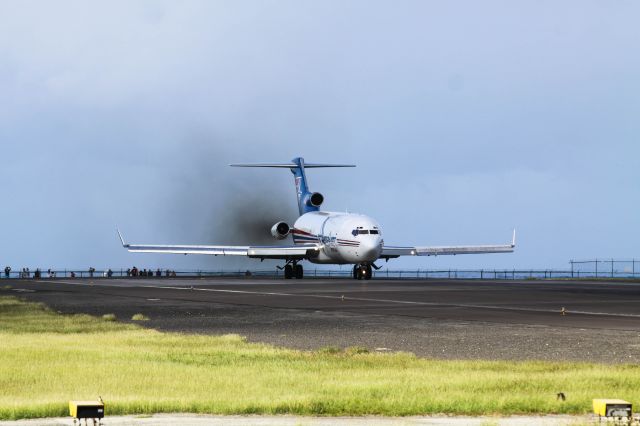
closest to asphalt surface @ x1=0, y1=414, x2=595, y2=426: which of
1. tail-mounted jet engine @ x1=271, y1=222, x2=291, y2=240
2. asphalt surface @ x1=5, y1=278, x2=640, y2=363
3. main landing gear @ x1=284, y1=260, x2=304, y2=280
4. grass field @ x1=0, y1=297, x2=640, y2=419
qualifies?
grass field @ x1=0, y1=297, x2=640, y2=419

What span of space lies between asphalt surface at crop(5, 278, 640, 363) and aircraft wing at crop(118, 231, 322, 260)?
3645cm

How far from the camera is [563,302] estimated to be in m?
39.7

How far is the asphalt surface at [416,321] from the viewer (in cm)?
2064

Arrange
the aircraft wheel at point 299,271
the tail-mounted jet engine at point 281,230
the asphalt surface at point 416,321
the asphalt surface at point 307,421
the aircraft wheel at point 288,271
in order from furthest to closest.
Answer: the tail-mounted jet engine at point 281,230
the aircraft wheel at point 288,271
the aircraft wheel at point 299,271
the asphalt surface at point 416,321
the asphalt surface at point 307,421

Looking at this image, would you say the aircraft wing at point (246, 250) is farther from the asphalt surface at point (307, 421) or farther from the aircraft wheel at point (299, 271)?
the asphalt surface at point (307, 421)

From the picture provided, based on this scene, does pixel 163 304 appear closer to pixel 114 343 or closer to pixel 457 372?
pixel 114 343

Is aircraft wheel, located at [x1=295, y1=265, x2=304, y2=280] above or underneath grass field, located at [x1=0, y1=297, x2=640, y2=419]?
above

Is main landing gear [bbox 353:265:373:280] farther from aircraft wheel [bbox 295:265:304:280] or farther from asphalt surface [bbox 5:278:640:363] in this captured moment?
asphalt surface [bbox 5:278:640:363]

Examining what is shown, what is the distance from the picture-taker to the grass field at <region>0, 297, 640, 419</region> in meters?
12.5

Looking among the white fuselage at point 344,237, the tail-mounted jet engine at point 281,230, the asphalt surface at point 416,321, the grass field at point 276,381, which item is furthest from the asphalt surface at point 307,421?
the tail-mounted jet engine at point 281,230

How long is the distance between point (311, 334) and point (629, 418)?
1394 cm

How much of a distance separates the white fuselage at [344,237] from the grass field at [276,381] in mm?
52703

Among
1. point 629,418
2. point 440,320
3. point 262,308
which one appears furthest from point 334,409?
point 262,308

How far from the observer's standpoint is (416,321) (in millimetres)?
28438
